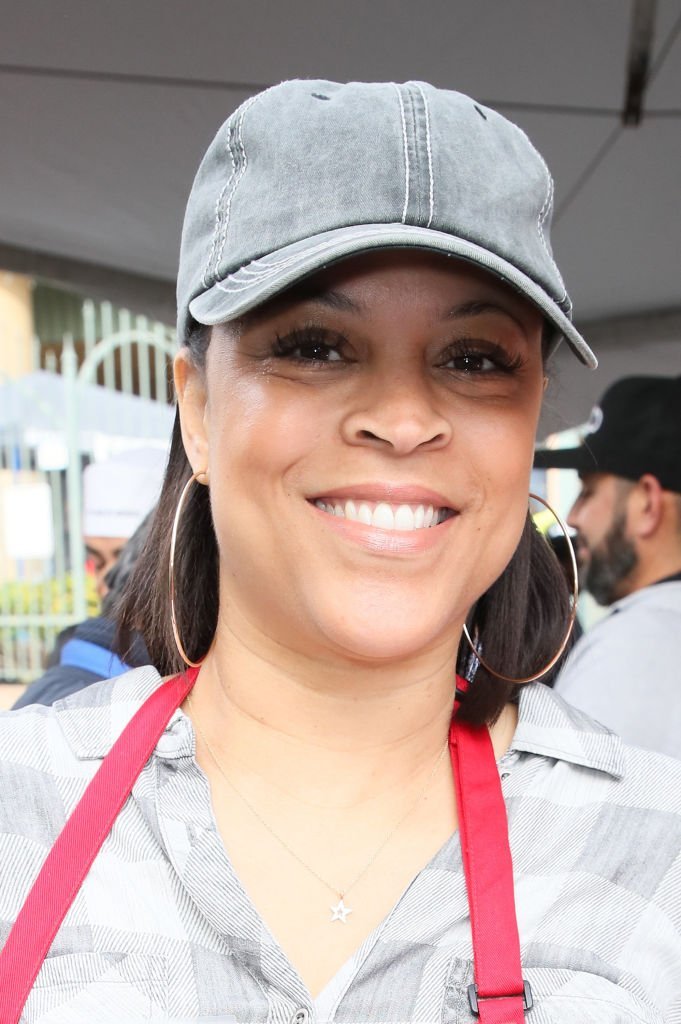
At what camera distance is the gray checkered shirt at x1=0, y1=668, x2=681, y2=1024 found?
97cm

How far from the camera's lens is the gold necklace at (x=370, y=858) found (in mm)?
1056

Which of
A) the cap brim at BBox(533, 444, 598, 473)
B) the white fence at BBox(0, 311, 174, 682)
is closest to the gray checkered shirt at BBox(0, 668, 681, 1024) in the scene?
the cap brim at BBox(533, 444, 598, 473)

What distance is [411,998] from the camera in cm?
98

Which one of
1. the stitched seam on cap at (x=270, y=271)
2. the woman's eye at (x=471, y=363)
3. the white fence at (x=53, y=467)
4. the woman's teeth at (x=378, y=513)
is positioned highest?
the stitched seam on cap at (x=270, y=271)

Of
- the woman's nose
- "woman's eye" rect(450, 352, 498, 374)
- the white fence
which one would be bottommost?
the white fence

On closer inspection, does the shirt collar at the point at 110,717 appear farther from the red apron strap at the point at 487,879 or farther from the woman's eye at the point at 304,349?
the woman's eye at the point at 304,349

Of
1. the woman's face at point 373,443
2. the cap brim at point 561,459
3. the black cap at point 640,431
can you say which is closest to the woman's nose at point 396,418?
the woman's face at point 373,443

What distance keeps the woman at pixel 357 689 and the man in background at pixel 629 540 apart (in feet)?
4.21

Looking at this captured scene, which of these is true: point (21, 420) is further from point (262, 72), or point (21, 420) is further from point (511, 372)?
point (511, 372)

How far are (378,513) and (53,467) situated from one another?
17.4ft

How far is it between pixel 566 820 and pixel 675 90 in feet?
6.12

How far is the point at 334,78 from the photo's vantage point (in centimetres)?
241

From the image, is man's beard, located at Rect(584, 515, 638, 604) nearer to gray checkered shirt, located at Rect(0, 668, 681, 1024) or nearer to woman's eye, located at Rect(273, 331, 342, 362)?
gray checkered shirt, located at Rect(0, 668, 681, 1024)

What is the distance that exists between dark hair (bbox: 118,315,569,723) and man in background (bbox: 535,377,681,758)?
111cm
